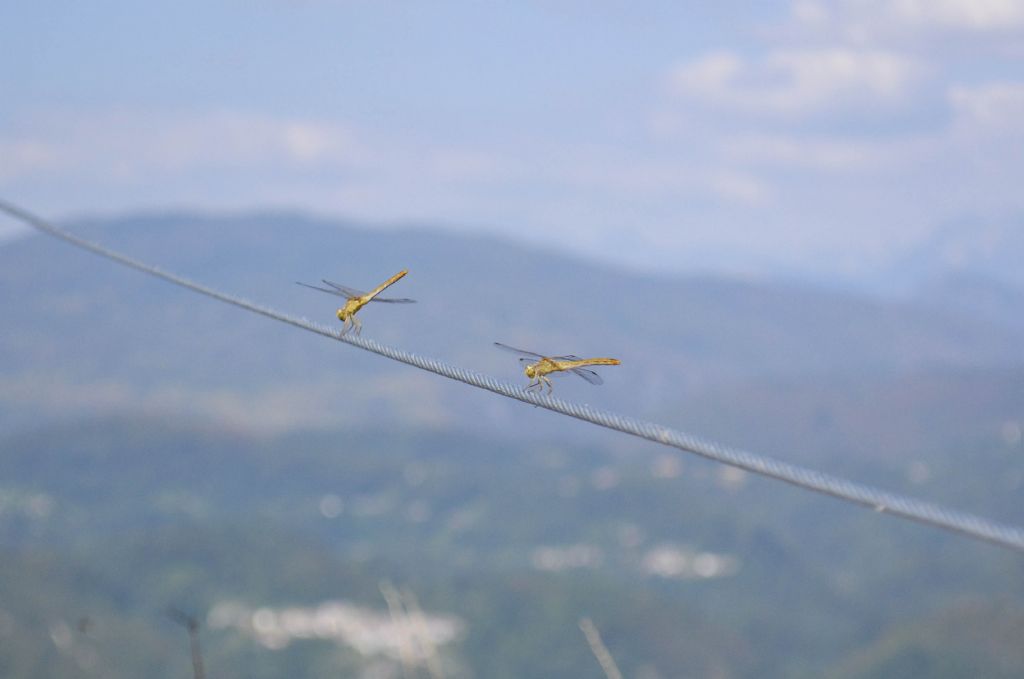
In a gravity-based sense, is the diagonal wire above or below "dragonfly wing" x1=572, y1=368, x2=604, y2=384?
above

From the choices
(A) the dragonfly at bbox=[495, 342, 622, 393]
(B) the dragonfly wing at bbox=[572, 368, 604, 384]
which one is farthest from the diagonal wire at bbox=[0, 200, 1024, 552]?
(B) the dragonfly wing at bbox=[572, 368, 604, 384]

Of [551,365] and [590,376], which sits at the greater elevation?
[551,365]

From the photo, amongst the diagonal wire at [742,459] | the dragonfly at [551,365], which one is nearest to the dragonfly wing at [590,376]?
the dragonfly at [551,365]

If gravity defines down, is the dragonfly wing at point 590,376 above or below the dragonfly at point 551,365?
below

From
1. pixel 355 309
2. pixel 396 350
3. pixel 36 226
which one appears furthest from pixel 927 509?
pixel 36 226

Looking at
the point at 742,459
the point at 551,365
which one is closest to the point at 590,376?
the point at 551,365

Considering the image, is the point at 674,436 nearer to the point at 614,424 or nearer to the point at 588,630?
the point at 614,424

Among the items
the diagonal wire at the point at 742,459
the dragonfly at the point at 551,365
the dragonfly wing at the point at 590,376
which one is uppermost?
the diagonal wire at the point at 742,459

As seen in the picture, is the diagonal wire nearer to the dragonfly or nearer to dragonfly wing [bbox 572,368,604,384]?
the dragonfly

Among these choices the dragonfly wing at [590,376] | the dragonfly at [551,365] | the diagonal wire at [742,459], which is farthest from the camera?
the dragonfly wing at [590,376]

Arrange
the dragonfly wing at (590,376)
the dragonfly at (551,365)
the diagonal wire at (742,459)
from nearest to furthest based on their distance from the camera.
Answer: the diagonal wire at (742,459), the dragonfly at (551,365), the dragonfly wing at (590,376)

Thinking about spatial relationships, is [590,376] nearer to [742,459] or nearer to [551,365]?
[551,365]

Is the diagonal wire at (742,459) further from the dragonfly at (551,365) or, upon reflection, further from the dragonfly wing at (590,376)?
the dragonfly wing at (590,376)
